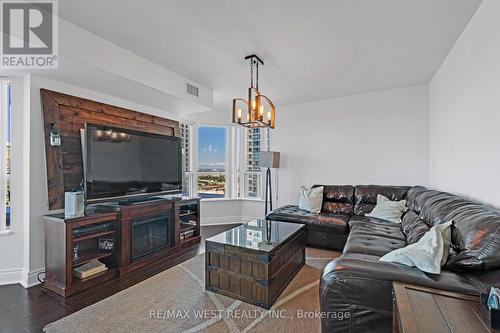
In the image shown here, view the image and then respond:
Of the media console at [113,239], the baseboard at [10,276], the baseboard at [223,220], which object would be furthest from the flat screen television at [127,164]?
the baseboard at [223,220]

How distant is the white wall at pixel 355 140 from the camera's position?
4148mm

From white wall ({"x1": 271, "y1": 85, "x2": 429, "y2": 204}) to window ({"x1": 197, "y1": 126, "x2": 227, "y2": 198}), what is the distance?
4.08ft

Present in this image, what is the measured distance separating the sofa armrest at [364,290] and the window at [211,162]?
4394 mm

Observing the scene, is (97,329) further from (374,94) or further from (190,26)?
(374,94)

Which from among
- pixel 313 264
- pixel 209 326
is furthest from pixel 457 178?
pixel 209 326

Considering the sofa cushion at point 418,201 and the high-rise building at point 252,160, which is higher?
the high-rise building at point 252,160

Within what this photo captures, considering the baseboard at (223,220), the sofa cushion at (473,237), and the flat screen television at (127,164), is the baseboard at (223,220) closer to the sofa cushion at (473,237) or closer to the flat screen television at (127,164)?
the flat screen television at (127,164)

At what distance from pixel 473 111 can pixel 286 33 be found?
1.91 metres

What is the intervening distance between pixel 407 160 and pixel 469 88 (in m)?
2.06

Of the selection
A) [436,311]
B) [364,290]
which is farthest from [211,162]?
[436,311]

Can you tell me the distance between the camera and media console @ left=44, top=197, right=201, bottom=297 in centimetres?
240

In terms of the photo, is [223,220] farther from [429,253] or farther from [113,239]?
[429,253]

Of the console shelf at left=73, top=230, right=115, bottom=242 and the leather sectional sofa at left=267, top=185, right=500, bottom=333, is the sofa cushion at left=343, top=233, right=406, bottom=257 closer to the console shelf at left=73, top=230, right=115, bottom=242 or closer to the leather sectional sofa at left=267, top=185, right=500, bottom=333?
the leather sectional sofa at left=267, top=185, right=500, bottom=333

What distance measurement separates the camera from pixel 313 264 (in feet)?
10.3
